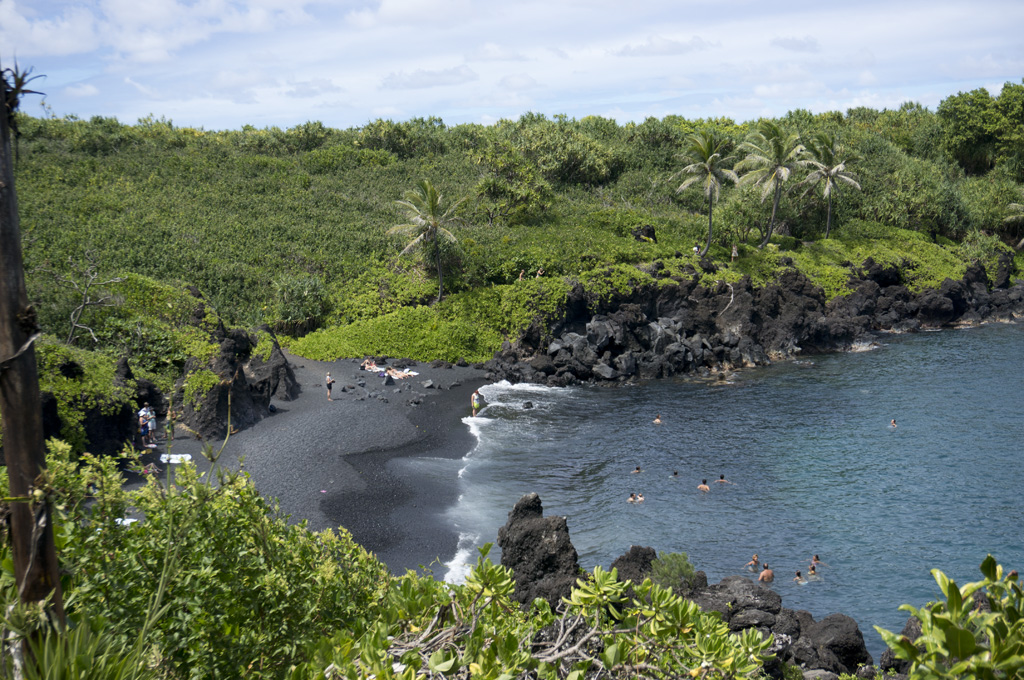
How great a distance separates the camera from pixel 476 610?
23.7 ft

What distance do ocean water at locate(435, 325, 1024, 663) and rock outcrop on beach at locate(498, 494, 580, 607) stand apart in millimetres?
2149

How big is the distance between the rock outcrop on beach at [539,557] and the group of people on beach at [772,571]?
21.7 ft

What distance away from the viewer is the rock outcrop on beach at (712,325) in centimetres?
4488

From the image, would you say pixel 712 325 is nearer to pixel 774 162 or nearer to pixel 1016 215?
pixel 774 162

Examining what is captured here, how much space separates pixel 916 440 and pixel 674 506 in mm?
15450

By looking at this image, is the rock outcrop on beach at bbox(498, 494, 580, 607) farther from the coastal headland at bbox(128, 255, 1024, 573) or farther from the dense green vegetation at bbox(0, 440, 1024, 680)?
the dense green vegetation at bbox(0, 440, 1024, 680)

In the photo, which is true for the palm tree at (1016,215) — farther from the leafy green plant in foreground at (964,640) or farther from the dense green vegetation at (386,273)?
the leafy green plant in foreground at (964,640)

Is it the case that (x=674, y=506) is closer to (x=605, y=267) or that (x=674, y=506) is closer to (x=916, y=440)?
(x=916, y=440)

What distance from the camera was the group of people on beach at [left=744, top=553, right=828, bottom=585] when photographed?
2272 centimetres

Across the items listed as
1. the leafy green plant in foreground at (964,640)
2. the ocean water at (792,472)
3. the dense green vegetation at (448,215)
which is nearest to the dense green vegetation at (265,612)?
the leafy green plant in foreground at (964,640)

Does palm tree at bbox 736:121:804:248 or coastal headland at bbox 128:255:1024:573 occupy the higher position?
palm tree at bbox 736:121:804:248

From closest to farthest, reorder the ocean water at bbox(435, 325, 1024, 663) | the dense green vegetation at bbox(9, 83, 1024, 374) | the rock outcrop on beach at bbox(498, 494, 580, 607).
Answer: the rock outcrop on beach at bbox(498, 494, 580, 607) → the ocean water at bbox(435, 325, 1024, 663) → the dense green vegetation at bbox(9, 83, 1024, 374)

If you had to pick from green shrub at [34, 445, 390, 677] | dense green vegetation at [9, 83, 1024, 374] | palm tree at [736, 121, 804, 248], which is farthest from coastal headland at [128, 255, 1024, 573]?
green shrub at [34, 445, 390, 677]

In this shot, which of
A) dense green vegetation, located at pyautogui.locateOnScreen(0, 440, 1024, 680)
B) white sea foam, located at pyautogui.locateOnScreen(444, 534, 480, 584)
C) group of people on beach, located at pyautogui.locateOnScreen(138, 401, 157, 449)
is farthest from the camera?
group of people on beach, located at pyautogui.locateOnScreen(138, 401, 157, 449)
